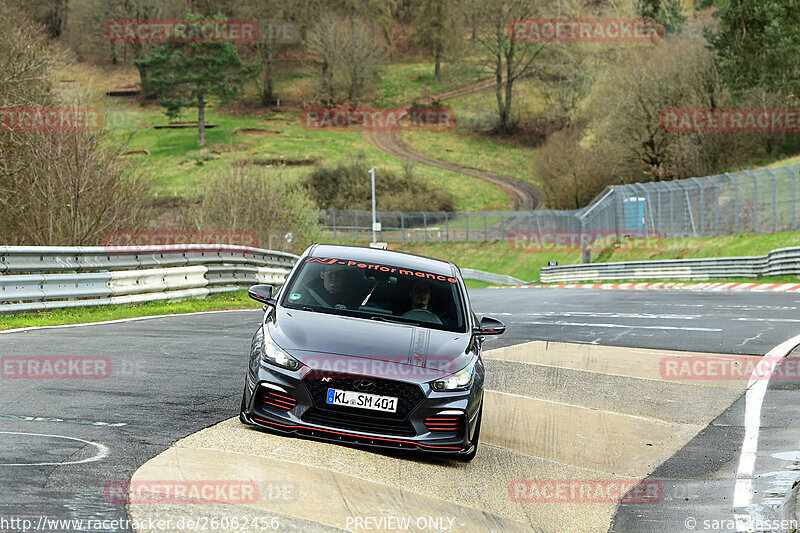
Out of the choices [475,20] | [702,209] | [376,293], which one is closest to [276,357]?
[376,293]

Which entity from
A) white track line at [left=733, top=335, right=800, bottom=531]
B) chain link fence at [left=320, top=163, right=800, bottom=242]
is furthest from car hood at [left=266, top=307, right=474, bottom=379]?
chain link fence at [left=320, top=163, right=800, bottom=242]

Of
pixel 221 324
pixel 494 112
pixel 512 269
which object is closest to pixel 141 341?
pixel 221 324

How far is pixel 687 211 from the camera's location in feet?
139

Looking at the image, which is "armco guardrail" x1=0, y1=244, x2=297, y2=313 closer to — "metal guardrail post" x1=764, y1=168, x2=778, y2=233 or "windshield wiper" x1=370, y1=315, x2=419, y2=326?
"windshield wiper" x1=370, y1=315, x2=419, y2=326

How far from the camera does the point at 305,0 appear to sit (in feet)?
400

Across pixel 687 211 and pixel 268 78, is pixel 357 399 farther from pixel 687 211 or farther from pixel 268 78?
pixel 268 78

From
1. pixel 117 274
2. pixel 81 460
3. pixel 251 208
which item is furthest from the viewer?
pixel 251 208

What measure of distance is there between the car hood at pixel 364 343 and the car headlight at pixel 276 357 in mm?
42

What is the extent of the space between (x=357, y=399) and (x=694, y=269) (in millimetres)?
31378

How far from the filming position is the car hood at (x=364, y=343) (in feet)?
23.8

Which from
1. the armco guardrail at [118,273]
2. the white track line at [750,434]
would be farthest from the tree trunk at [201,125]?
the white track line at [750,434]

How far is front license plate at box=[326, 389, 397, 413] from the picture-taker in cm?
709

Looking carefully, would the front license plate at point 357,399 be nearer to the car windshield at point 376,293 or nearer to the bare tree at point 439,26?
the car windshield at point 376,293

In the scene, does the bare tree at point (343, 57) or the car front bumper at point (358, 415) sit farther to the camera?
the bare tree at point (343, 57)
